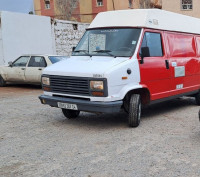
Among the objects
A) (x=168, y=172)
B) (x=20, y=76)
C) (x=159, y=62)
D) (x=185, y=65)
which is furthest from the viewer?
(x=20, y=76)

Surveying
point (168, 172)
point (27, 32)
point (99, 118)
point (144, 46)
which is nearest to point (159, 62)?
point (144, 46)

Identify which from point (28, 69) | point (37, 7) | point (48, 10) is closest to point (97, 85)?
point (28, 69)

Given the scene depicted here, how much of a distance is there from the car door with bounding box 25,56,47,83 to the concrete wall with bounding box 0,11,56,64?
403cm

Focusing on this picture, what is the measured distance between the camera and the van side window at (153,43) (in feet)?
22.2

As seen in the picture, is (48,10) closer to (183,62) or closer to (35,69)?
(35,69)

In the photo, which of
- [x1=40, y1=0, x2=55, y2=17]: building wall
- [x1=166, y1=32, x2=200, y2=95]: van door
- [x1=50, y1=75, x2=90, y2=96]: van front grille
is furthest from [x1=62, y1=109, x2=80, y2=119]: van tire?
[x1=40, y1=0, x2=55, y2=17]: building wall

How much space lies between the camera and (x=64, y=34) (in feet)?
66.8

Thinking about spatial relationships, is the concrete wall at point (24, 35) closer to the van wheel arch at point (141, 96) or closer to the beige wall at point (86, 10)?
the van wheel arch at point (141, 96)

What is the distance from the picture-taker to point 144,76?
21.2 ft

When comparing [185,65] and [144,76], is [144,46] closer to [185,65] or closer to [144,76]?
[144,76]

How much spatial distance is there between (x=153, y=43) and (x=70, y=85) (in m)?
2.15

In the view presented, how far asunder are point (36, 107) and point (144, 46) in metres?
3.68

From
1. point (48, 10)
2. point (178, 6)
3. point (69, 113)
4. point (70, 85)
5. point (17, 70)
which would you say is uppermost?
point (48, 10)

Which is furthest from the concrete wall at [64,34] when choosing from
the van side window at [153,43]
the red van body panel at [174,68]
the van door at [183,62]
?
the van side window at [153,43]
